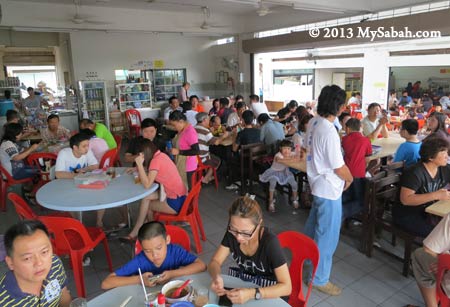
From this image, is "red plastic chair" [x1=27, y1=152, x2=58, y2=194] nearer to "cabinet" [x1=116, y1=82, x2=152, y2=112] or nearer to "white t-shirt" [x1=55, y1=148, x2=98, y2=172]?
"white t-shirt" [x1=55, y1=148, x2=98, y2=172]

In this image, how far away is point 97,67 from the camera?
31.3 ft

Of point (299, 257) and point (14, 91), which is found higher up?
point (14, 91)

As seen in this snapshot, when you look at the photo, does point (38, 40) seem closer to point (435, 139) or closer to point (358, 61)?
point (358, 61)

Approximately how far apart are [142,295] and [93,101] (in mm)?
8614

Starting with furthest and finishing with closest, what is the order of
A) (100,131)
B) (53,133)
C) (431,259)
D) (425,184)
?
(53,133), (100,131), (425,184), (431,259)

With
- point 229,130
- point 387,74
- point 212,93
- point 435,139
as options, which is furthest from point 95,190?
point 212,93

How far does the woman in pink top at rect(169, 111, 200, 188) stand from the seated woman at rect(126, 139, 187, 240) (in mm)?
872

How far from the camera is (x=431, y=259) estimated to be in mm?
2213

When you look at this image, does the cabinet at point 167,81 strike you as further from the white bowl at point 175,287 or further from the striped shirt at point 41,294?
the white bowl at point 175,287

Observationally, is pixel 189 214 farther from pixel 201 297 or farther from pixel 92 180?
pixel 201 297

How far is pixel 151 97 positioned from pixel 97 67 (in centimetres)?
179

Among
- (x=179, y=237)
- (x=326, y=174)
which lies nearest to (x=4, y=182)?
(x=179, y=237)

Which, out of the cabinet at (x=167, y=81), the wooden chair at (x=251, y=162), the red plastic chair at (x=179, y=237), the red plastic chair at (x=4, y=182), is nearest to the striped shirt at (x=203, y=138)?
the wooden chair at (x=251, y=162)

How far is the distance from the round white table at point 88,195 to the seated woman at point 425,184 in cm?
225
